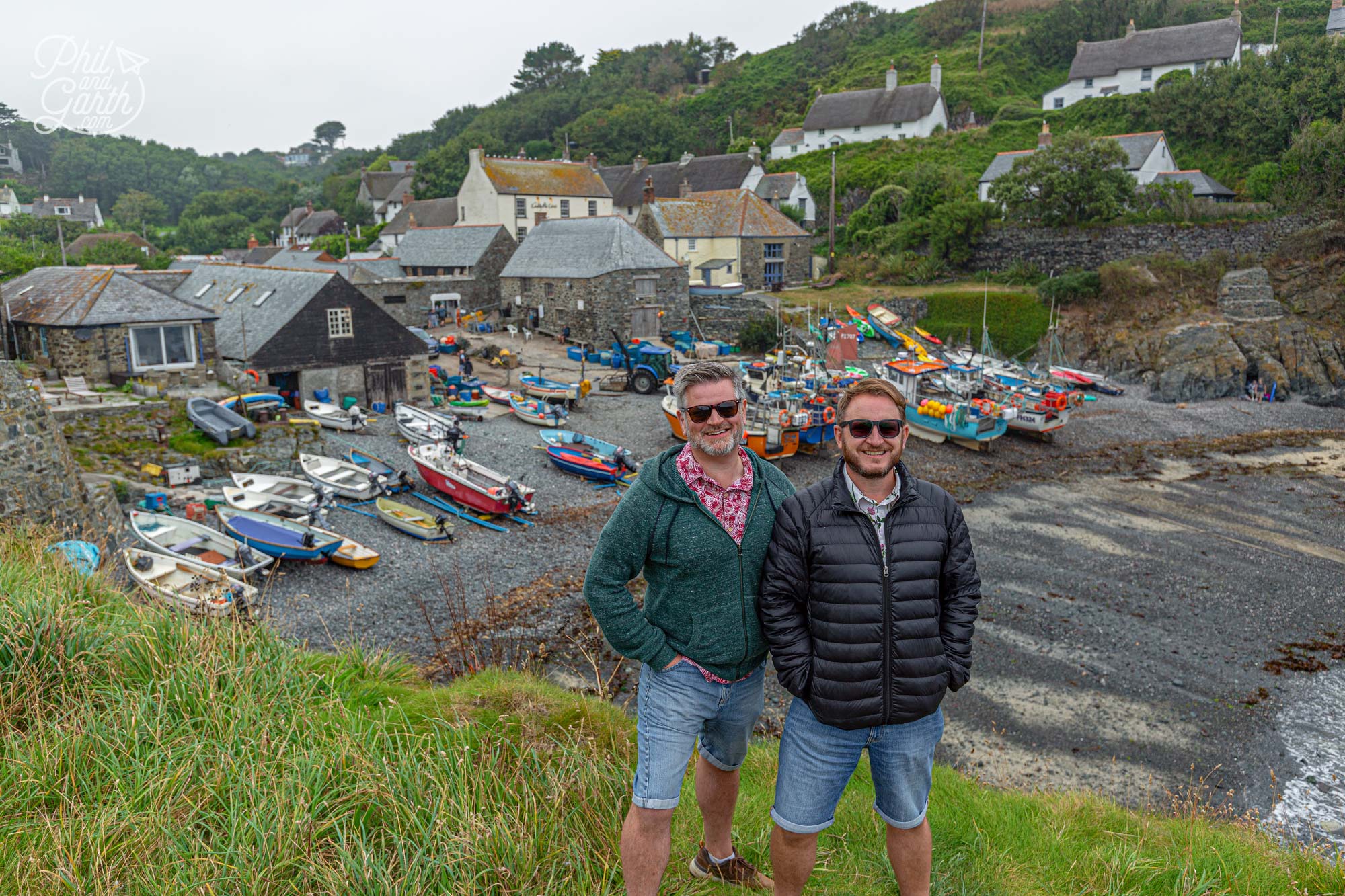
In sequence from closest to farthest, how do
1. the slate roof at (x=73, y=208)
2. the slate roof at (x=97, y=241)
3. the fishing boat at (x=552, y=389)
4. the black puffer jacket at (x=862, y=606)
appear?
1. the black puffer jacket at (x=862, y=606)
2. the fishing boat at (x=552, y=389)
3. the slate roof at (x=97, y=241)
4. the slate roof at (x=73, y=208)

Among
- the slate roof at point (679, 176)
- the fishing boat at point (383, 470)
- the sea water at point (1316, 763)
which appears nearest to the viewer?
the sea water at point (1316, 763)

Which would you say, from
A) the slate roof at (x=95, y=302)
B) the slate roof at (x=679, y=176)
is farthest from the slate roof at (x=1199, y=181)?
the slate roof at (x=95, y=302)

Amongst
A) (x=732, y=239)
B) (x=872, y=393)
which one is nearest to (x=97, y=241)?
(x=732, y=239)

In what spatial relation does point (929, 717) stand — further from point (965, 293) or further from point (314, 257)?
point (314, 257)

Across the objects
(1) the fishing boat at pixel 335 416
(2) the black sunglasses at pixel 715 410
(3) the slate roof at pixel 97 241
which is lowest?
(1) the fishing boat at pixel 335 416

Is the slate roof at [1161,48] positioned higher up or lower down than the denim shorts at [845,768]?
higher up

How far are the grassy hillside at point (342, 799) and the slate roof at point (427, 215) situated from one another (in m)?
49.1

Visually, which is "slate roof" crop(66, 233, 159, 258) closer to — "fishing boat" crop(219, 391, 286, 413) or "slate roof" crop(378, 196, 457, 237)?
"slate roof" crop(378, 196, 457, 237)

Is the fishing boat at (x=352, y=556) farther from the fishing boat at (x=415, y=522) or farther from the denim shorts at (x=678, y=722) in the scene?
the denim shorts at (x=678, y=722)

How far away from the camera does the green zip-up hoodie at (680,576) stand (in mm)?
3523

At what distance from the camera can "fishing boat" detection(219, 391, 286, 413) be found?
19719 millimetres

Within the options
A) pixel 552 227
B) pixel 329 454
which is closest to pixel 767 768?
pixel 329 454

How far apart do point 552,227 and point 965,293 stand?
18.3 meters

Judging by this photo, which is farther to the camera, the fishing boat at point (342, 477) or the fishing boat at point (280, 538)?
the fishing boat at point (342, 477)
